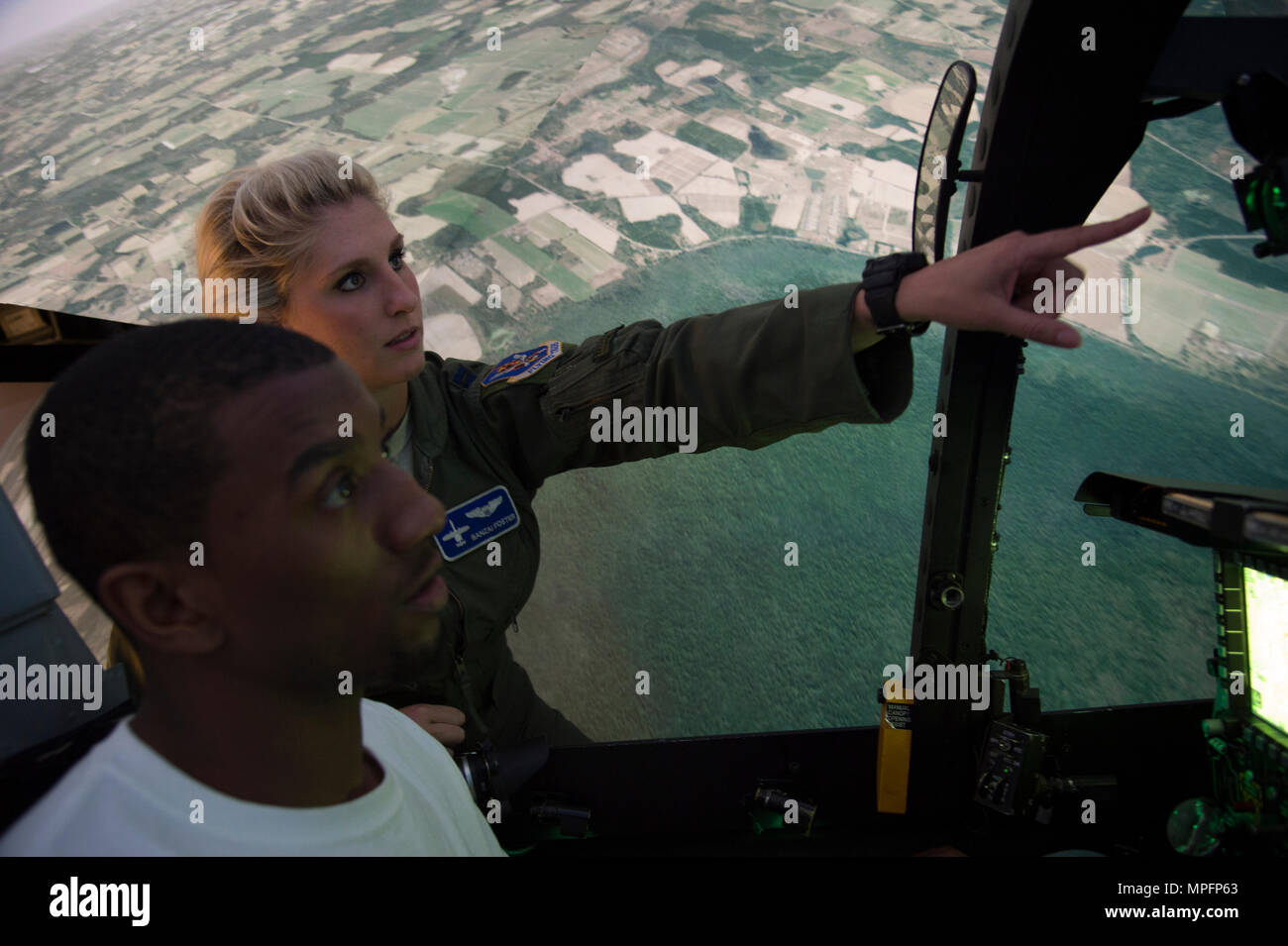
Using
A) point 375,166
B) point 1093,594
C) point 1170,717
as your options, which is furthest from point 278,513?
point 375,166

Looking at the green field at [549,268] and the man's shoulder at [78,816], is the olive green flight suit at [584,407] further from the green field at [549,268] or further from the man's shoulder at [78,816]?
the green field at [549,268]

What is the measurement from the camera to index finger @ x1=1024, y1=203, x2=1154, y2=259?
772 mm

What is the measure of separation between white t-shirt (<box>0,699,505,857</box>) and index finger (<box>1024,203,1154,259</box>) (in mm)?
762

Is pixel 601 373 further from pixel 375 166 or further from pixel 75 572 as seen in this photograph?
pixel 375 166

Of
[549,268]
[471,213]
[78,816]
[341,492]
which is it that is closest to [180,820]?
[78,816]

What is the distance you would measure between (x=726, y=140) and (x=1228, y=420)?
1860 millimetres

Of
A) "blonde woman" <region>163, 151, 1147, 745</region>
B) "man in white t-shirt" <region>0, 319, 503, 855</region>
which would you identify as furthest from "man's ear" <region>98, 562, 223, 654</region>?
"blonde woman" <region>163, 151, 1147, 745</region>

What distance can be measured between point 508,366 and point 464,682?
485 mm

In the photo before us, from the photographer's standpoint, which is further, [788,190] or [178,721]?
[788,190]

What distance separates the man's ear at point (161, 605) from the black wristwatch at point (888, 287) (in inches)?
28.1

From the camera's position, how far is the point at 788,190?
2.91 m

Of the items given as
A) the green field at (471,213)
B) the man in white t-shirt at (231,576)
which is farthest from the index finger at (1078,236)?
the green field at (471,213)

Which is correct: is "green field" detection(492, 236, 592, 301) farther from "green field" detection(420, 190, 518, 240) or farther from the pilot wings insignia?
the pilot wings insignia

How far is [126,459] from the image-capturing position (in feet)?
1.60
